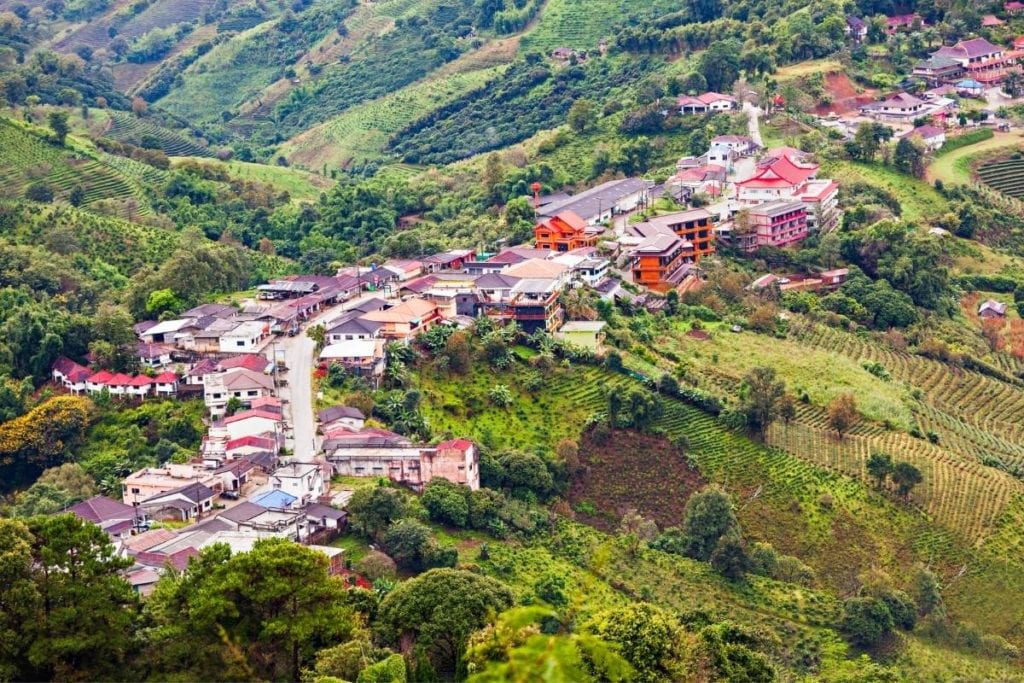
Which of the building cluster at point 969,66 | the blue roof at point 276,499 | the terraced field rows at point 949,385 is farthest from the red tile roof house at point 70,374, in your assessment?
the building cluster at point 969,66

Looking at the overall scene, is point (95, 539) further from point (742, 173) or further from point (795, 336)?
point (742, 173)

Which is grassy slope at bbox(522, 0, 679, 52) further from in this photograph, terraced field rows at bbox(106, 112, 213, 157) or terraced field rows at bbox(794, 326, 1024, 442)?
terraced field rows at bbox(794, 326, 1024, 442)

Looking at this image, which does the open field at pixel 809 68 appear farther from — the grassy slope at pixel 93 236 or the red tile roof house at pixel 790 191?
the grassy slope at pixel 93 236

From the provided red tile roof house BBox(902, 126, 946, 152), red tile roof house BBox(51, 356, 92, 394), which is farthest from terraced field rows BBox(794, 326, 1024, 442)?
red tile roof house BBox(51, 356, 92, 394)

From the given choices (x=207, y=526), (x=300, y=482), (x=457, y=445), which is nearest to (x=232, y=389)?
(x=300, y=482)

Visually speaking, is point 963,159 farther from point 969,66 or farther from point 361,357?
point 361,357

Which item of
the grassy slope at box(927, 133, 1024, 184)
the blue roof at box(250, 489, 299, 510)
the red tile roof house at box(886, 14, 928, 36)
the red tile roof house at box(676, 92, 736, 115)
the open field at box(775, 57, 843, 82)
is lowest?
the grassy slope at box(927, 133, 1024, 184)

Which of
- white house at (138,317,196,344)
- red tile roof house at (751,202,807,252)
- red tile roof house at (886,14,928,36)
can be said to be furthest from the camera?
red tile roof house at (886,14,928,36)
